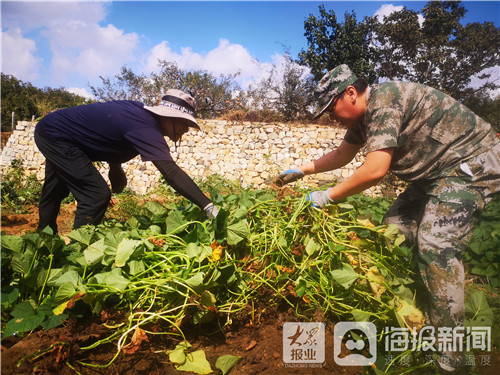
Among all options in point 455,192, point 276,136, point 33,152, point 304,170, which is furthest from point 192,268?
point 33,152

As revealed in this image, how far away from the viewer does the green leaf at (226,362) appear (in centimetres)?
140

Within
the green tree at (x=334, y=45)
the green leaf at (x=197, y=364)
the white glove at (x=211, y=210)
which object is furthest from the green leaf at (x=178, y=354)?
the green tree at (x=334, y=45)

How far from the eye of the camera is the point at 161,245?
5.26 ft

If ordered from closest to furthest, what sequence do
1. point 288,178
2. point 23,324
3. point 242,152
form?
point 23,324 → point 288,178 → point 242,152

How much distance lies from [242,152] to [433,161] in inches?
319

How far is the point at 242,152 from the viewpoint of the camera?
977 cm

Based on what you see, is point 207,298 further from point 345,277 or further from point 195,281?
point 345,277

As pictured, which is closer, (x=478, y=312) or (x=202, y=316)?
(x=202, y=316)

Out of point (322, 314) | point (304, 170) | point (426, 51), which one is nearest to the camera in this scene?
point (322, 314)

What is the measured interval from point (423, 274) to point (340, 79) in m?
1.27

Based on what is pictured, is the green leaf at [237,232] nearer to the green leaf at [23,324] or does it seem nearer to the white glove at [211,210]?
the white glove at [211,210]

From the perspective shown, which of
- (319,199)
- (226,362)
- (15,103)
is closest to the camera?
(226,362)

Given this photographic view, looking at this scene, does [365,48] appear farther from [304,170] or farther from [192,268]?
[192,268]

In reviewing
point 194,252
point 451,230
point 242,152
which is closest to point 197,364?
point 194,252
